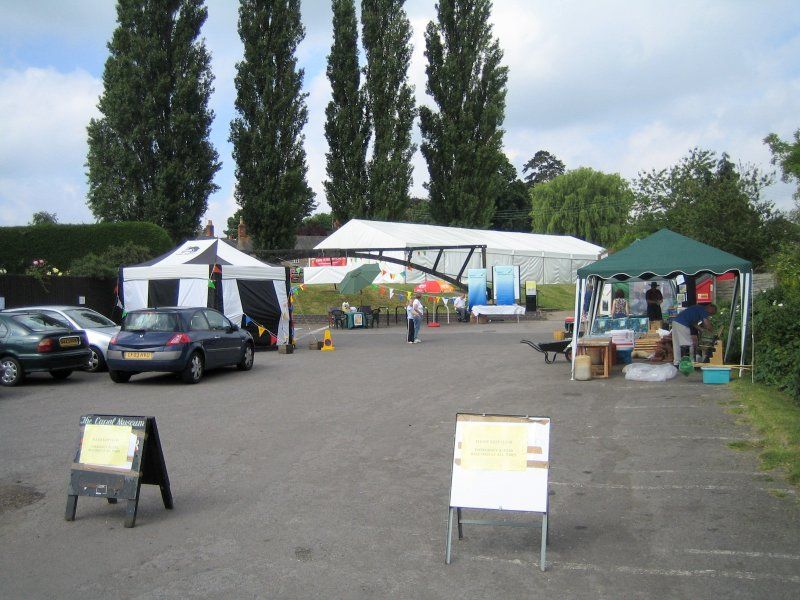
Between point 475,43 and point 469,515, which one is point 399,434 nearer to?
point 469,515

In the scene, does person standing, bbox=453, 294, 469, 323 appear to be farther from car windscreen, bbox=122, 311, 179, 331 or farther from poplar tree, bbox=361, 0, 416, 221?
car windscreen, bbox=122, 311, 179, 331

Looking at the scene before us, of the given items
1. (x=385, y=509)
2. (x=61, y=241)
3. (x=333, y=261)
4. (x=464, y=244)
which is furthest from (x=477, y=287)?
(x=385, y=509)

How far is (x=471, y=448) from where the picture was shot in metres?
5.81

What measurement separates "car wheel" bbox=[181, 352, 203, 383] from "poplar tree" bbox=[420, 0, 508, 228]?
36.3 m

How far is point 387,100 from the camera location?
1885 inches

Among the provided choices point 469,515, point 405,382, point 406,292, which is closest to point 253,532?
point 469,515

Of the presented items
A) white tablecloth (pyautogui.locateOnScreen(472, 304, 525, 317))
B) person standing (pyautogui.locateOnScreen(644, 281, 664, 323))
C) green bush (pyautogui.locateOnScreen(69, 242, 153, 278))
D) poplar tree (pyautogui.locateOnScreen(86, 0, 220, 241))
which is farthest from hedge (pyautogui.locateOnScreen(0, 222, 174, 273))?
person standing (pyautogui.locateOnScreen(644, 281, 664, 323))

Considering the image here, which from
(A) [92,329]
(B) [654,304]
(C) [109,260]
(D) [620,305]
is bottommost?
(A) [92,329]

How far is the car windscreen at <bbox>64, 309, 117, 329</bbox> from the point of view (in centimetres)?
1866

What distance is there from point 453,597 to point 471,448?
1.18m

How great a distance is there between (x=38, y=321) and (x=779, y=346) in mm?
14115

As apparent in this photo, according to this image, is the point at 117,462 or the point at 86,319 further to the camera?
the point at 86,319

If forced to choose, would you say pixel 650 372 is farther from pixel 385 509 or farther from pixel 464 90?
pixel 464 90

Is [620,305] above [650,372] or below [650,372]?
above
